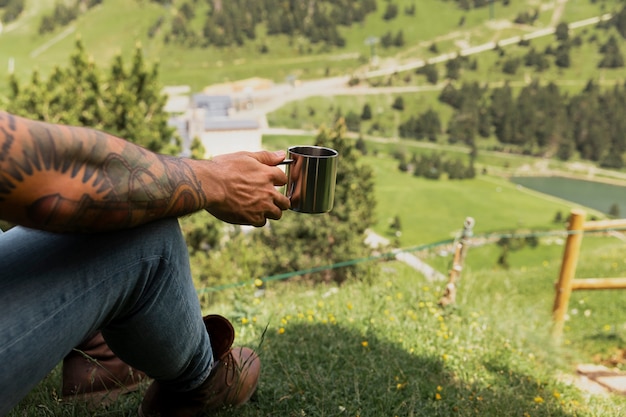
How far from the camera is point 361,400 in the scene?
6.28ft

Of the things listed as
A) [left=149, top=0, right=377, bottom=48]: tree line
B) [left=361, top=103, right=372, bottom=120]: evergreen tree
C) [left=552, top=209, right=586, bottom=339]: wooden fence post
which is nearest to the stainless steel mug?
[left=552, top=209, right=586, bottom=339]: wooden fence post

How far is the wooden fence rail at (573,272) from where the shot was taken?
378cm

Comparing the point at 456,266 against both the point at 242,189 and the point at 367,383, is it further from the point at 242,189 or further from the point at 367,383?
the point at 242,189

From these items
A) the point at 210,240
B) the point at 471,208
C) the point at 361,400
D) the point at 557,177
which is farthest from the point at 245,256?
the point at 557,177

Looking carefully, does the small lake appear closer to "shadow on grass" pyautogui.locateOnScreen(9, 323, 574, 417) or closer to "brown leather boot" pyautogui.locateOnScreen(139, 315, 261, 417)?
"shadow on grass" pyautogui.locateOnScreen(9, 323, 574, 417)

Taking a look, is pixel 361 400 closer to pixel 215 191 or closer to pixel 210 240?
pixel 215 191

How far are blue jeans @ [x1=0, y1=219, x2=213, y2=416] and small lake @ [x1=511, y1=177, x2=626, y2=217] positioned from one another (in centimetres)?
8001

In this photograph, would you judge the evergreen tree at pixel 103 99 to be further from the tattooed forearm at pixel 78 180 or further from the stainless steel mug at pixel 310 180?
the tattooed forearm at pixel 78 180

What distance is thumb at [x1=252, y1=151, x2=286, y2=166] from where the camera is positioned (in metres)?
1.40

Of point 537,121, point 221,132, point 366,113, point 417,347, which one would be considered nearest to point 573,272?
point 417,347

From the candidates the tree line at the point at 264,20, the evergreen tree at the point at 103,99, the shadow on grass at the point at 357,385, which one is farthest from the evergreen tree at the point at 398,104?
the shadow on grass at the point at 357,385

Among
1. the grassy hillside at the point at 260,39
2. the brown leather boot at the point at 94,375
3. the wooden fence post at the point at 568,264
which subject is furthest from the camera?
the grassy hillside at the point at 260,39

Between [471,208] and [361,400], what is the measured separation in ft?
234

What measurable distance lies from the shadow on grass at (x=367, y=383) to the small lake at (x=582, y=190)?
258ft
